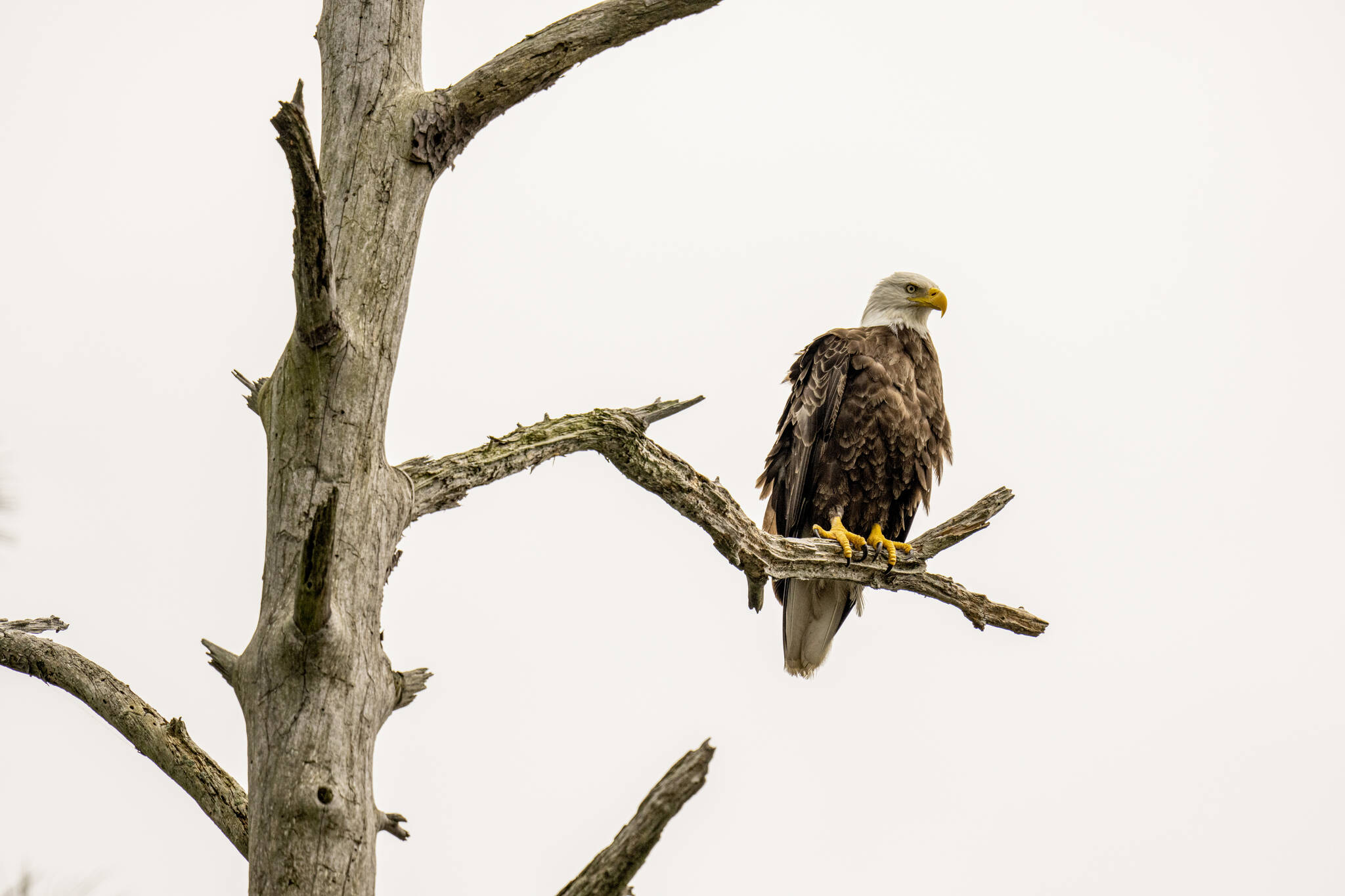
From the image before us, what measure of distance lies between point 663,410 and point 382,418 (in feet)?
3.47

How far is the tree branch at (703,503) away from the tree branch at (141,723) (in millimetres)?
969

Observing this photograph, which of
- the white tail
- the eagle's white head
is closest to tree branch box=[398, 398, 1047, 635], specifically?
the white tail

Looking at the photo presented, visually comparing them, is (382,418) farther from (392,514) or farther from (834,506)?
(834,506)

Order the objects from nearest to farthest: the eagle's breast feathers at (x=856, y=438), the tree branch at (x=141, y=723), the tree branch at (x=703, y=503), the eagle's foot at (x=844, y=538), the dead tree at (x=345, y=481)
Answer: the dead tree at (x=345, y=481)
the tree branch at (x=141, y=723)
the tree branch at (x=703, y=503)
the eagle's foot at (x=844, y=538)
the eagle's breast feathers at (x=856, y=438)

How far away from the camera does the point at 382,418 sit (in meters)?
3.03

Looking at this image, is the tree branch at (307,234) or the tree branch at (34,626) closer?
the tree branch at (307,234)

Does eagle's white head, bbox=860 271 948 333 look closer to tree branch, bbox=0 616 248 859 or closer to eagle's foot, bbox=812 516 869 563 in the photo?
eagle's foot, bbox=812 516 869 563

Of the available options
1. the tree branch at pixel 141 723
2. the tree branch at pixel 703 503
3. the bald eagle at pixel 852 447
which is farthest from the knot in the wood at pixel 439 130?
the bald eagle at pixel 852 447

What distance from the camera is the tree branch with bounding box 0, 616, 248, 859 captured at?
10.5 feet

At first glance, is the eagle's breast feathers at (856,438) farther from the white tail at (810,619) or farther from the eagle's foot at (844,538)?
the white tail at (810,619)

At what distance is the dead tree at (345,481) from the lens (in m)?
2.65

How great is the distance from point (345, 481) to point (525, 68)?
1246mm

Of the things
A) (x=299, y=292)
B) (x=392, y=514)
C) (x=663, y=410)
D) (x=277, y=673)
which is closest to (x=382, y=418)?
(x=392, y=514)

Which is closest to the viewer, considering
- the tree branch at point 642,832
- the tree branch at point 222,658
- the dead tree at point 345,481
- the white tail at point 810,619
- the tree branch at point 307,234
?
the tree branch at point 307,234
